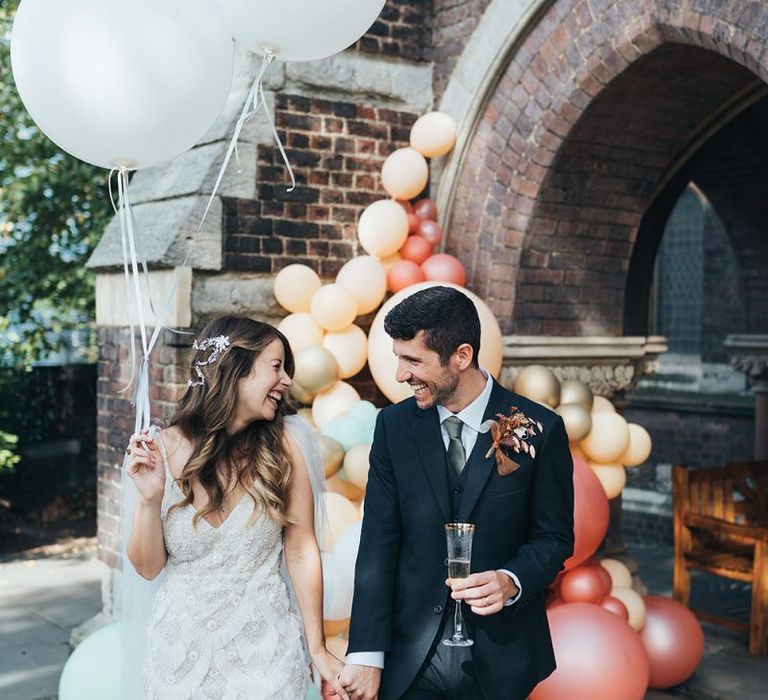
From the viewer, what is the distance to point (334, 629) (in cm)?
416

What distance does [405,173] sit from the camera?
5.45m

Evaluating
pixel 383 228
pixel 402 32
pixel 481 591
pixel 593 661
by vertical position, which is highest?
pixel 402 32

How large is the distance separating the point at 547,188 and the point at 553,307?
693mm

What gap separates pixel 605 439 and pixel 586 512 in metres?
0.62

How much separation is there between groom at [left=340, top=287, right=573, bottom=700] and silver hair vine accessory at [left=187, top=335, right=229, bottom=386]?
1.43 feet

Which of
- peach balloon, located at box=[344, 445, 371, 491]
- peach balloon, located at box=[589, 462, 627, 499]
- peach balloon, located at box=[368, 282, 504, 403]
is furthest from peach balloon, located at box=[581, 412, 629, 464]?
peach balloon, located at box=[344, 445, 371, 491]

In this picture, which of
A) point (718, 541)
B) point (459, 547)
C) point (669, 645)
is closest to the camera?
point (459, 547)

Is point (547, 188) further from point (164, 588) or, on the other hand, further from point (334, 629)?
point (164, 588)

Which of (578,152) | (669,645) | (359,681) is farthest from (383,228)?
(359,681)

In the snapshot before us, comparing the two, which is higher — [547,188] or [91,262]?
[547,188]

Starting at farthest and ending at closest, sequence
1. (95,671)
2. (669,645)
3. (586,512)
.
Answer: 1. (669,645)
2. (586,512)
3. (95,671)

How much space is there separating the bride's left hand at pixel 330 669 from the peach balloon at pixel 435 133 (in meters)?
3.45

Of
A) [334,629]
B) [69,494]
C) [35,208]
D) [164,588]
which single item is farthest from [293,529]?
[69,494]

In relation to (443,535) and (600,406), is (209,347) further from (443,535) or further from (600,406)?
(600,406)
